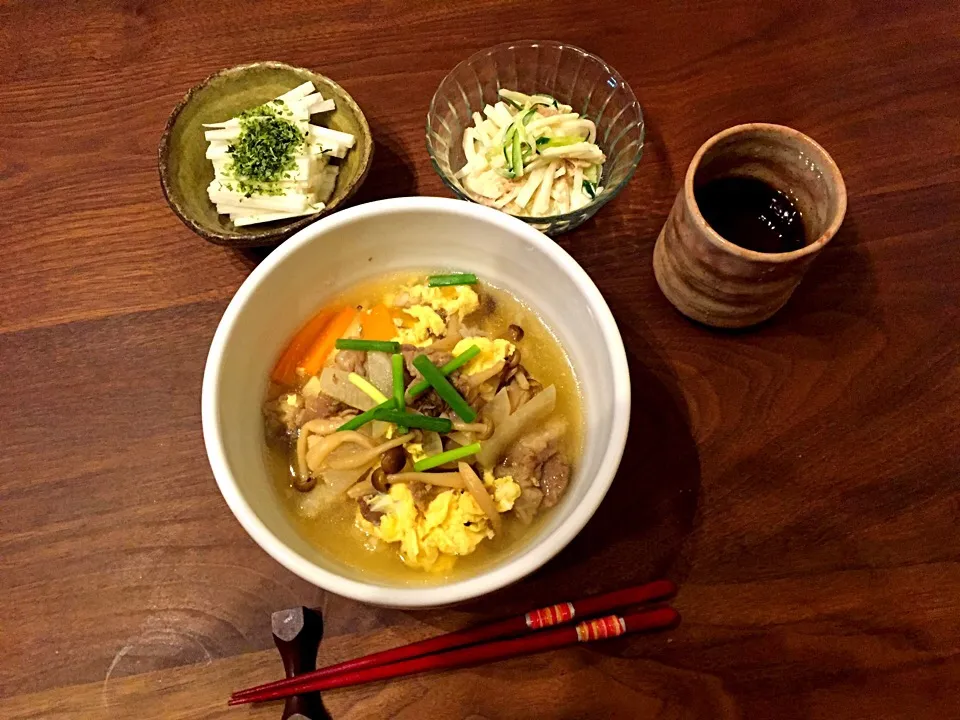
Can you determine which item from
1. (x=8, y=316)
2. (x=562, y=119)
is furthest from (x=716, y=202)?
(x=8, y=316)

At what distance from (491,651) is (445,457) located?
401 mm

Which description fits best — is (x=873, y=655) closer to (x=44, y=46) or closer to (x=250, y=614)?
(x=250, y=614)

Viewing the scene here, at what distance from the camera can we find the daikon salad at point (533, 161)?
170 cm

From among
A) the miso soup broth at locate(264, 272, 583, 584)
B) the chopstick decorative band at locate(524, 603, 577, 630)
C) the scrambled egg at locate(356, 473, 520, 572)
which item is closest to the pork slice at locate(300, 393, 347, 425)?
the miso soup broth at locate(264, 272, 583, 584)

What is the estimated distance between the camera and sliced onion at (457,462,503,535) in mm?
1337

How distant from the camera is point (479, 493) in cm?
134

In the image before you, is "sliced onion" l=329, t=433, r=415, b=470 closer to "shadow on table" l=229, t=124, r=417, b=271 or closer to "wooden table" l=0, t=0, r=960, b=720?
"wooden table" l=0, t=0, r=960, b=720

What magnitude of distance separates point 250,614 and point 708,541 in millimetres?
983

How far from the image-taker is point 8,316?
170cm

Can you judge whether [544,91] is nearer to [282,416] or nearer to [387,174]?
[387,174]

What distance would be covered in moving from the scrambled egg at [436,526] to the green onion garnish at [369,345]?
0.28 m

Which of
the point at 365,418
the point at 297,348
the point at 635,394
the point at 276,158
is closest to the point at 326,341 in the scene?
the point at 297,348

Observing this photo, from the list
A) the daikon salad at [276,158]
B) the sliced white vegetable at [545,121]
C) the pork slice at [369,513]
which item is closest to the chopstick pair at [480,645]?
the pork slice at [369,513]

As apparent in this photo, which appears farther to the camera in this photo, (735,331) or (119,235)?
(119,235)
